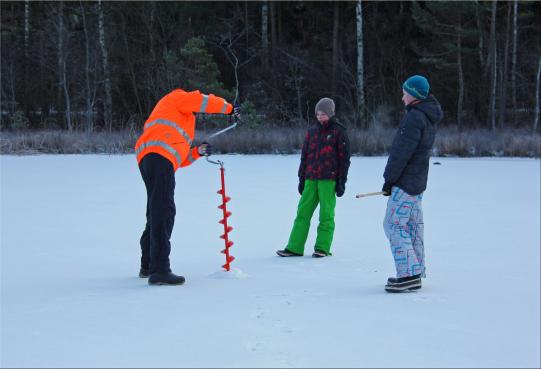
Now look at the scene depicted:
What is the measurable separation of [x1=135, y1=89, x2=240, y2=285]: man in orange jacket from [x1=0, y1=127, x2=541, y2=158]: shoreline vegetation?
14514 mm

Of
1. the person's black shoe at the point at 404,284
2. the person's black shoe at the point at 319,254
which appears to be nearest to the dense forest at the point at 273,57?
the person's black shoe at the point at 319,254

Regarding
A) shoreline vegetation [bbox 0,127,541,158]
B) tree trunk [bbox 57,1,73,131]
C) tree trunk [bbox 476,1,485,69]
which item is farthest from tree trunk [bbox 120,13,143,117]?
tree trunk [bbox 476,1,485,69]

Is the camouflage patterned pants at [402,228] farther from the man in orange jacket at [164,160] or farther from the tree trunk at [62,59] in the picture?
the tree trunk at [62,59]

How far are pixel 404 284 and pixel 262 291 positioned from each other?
105 cm

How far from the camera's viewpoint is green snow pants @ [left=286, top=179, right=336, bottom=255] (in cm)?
776

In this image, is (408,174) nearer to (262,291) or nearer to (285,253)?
(262,291)

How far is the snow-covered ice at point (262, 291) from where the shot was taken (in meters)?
4.64

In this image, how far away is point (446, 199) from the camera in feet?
39.7

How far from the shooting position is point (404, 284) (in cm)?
611

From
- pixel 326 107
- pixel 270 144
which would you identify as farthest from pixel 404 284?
pixel 270 144

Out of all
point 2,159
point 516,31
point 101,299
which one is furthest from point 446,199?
point 516,31

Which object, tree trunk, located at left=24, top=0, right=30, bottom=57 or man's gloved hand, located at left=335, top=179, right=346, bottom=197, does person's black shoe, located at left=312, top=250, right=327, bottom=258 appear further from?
tree trunk, located at left=24, top=0, right=30, bottom=57

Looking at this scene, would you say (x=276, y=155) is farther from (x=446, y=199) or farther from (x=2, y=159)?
(x=446, y=199)

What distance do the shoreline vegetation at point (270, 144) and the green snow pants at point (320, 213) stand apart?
42.6ft
